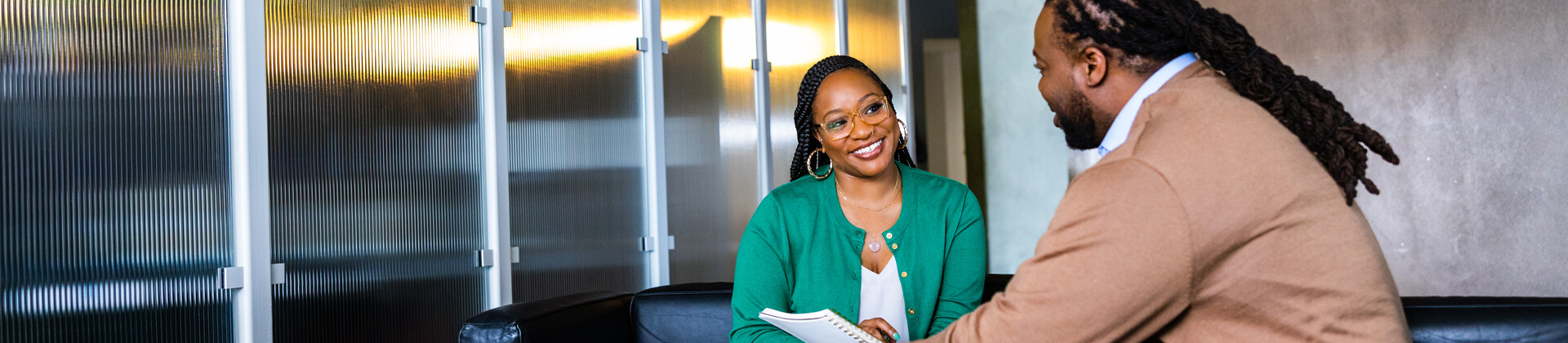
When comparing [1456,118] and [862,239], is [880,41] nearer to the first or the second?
[1456,118]

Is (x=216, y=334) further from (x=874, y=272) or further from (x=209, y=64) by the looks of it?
(x=874, y=272)

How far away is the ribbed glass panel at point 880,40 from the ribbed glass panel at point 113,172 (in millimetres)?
3628

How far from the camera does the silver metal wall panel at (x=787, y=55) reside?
198 inches

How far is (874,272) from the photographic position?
2020mm

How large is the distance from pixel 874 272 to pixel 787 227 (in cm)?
19

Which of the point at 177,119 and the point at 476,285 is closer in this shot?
the point at 177,119

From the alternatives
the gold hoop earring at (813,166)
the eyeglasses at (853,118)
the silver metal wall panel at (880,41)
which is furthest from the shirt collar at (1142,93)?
the silver metal wall panel at (880,41)

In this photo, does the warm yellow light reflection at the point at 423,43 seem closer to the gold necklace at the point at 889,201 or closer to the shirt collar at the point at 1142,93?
the gold necklace at the point at 889,201

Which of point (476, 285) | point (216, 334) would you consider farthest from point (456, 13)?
point (216, 334)

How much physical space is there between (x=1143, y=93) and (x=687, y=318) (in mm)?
1315

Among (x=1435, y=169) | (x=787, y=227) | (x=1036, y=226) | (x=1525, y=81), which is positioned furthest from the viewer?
(x=1036, y=226)

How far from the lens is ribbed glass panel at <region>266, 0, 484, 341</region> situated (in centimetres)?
264

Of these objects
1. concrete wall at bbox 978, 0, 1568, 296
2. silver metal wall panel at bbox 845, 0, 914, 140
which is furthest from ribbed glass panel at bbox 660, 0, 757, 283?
concrete wall at bbox 978, 0, 1568, 296

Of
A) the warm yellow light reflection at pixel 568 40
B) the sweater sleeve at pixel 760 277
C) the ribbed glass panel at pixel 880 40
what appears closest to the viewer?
the sweater sleeve at pixel 760 277
